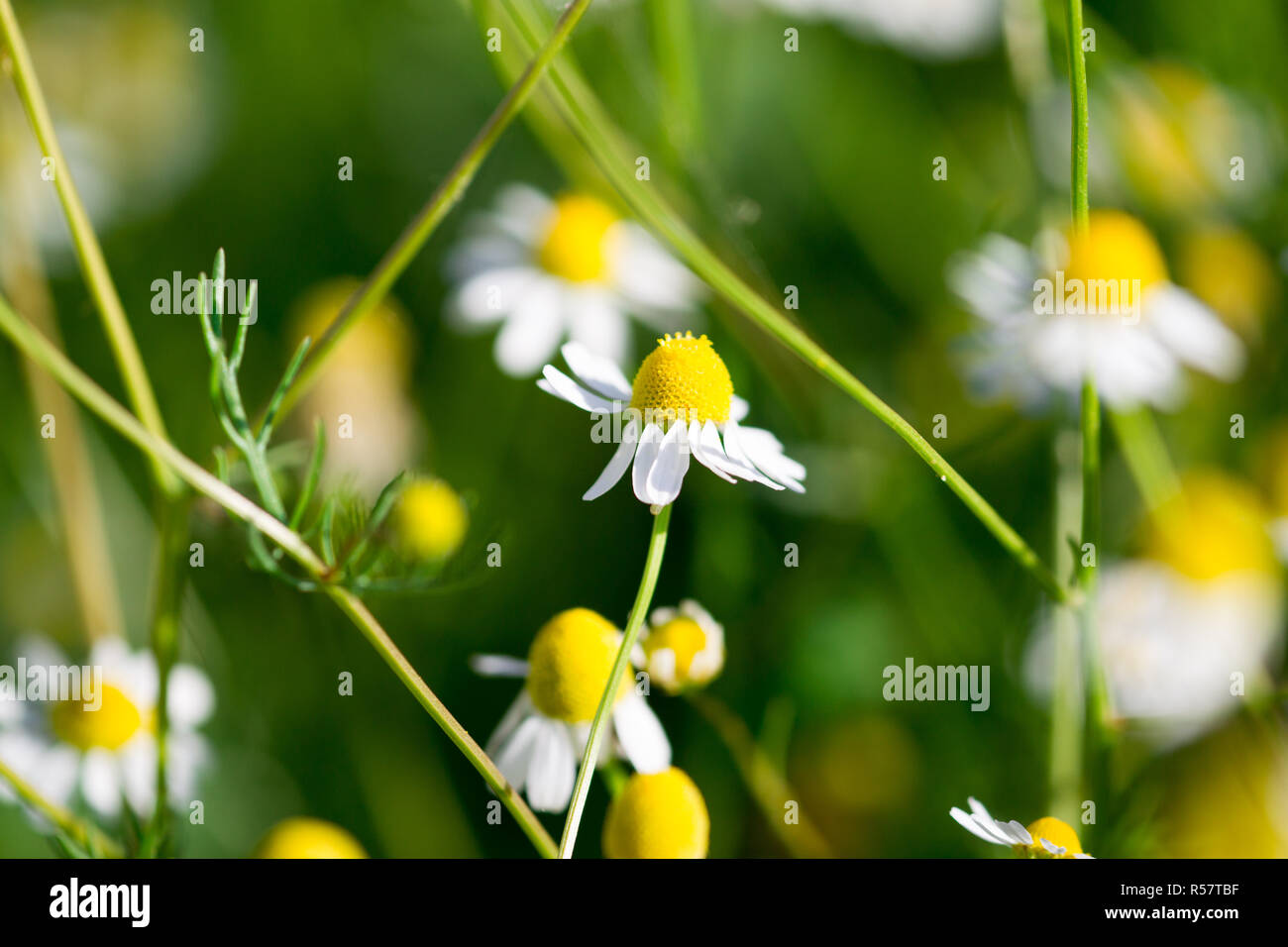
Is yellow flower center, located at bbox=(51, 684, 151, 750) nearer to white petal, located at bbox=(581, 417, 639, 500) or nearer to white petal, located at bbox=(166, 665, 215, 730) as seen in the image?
white petal, located at bbox=(166, 665, 215, 730)

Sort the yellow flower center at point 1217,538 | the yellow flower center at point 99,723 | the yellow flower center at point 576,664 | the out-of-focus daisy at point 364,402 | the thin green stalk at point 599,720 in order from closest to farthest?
the thin green stalk at point 599,720
the yellow flower center at point 576,664
the yellow flower center at point 99,723
the yellow flower center at point 1217,538
the out-of-focus daisy at point 364,402

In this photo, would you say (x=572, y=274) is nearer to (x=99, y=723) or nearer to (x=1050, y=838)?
(x=99, y=723)

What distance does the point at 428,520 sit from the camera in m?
0.63

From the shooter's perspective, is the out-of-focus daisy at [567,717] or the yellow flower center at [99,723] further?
the yellow flower center at [99,723]

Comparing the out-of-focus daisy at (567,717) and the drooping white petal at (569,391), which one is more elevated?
the drooping white petal at (569,391)

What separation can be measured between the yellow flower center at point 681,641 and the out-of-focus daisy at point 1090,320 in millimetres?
356

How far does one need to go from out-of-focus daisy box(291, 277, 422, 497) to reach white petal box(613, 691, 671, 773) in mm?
457

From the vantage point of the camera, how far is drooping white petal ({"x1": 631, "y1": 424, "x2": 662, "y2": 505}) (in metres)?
0.41

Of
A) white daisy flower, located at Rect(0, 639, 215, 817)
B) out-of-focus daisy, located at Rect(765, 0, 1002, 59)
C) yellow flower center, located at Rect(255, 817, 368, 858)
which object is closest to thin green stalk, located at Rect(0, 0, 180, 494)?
yellow flower center, located at Rect(255, 817, 368, 858)

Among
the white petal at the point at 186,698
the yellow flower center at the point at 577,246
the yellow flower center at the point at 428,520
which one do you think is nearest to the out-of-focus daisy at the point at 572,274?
the yellow flower center at the point at 577,246

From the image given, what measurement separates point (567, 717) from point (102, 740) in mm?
371

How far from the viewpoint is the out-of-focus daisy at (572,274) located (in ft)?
2.83

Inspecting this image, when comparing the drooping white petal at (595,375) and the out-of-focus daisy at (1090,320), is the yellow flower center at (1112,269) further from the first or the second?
the drooping white petal at (595,375)
